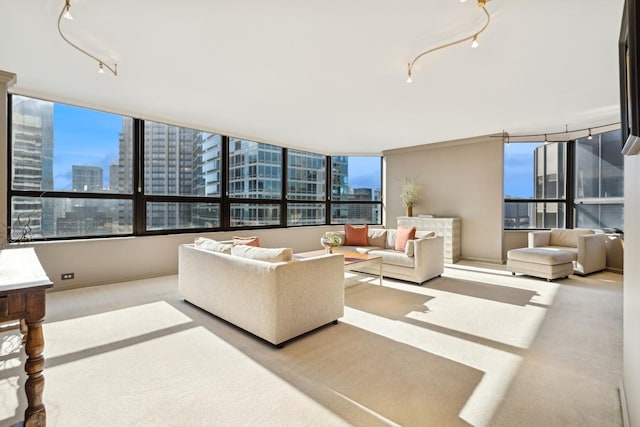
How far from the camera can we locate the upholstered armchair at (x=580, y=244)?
16.4 feet

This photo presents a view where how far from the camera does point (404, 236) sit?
5.09 metres

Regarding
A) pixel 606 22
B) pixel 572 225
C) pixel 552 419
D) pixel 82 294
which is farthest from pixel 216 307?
pixel 572 225

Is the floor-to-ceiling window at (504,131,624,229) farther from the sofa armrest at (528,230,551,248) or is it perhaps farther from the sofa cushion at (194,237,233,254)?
the sofa cushion at (194,237,233,254)

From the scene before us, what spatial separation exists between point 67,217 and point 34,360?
3.58m

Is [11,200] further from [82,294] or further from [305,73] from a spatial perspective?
[305,73]

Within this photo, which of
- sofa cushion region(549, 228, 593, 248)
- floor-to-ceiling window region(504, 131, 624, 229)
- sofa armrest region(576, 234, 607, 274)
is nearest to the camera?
sofa armrest region(576, 234, 607, 274)

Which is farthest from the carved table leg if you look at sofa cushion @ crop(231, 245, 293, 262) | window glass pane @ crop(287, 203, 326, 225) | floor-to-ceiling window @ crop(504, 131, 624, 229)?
floor-to-ceiling window @ crop(504, 131, 624, 229)

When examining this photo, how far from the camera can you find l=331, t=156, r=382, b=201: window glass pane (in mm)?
7914

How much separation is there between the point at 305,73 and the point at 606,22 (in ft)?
8.40

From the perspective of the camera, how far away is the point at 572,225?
6.17 meters

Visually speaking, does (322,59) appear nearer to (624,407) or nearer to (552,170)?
Answer: (624,407)

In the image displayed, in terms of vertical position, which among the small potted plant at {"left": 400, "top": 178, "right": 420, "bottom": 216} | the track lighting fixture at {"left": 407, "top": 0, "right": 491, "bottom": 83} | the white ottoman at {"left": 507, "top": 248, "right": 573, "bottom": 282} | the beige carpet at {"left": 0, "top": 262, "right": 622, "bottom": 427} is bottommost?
the beige carpet at {"left": 0, "top": 262, "right": 622, "bottom": 427}

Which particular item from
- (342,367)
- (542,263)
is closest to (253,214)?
(342,367)

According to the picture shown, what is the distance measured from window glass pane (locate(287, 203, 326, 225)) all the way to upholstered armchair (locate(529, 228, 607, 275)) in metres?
4.36
